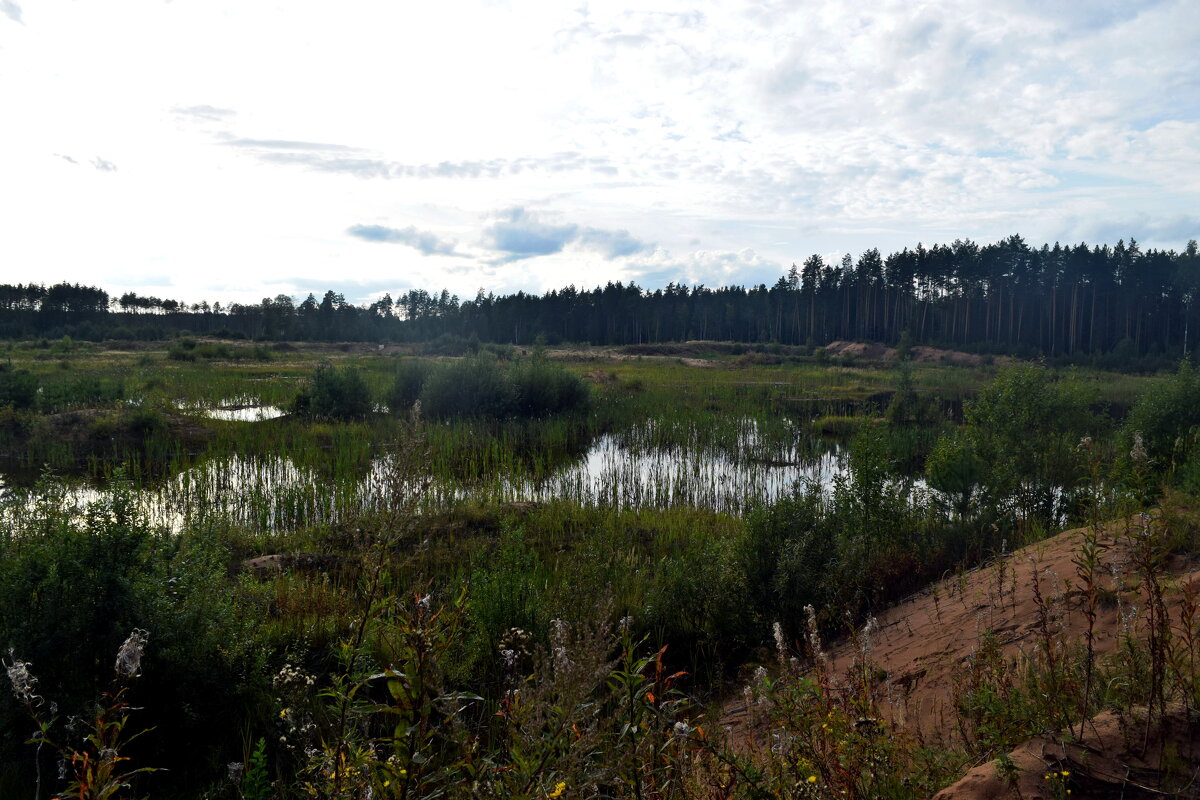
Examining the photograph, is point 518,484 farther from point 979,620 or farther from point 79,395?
point 79,395

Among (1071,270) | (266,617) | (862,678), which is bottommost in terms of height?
(266,617)

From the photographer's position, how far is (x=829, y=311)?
86.7 meters

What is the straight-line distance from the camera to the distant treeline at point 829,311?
6481 centimetres

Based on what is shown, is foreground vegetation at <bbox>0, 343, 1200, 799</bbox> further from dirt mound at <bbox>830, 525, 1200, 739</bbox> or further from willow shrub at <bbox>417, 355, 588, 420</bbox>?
willow shrub at <bbox>417, 355, 588, 420</bbox>

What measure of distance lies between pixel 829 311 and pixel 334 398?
75.4 metres

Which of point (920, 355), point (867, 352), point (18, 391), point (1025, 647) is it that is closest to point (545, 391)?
point (18, 391)

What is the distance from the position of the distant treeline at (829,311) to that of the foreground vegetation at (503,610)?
1558 inches

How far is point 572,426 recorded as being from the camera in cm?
2150

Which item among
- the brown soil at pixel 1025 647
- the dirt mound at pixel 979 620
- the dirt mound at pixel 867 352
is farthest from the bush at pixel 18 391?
the dirt mound at pixel 867 352

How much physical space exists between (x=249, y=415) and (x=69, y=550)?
19.9m

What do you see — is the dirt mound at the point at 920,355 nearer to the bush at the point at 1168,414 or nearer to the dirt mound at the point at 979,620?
the bush at the point at 1168,414

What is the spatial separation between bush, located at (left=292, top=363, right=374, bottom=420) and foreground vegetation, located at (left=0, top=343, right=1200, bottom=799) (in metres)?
2.55

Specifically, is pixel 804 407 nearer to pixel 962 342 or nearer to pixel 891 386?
pixel 891 386

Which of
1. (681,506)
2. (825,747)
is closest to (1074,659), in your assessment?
(825,747)
